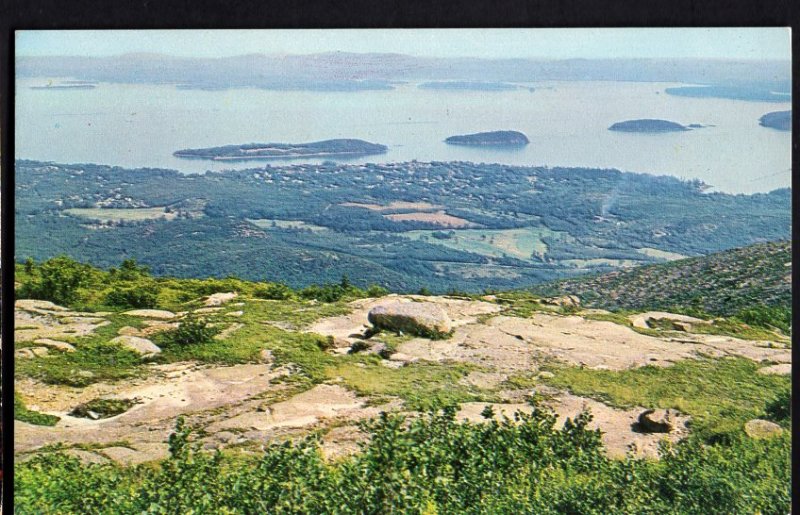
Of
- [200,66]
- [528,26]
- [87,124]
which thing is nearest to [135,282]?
[87,124]

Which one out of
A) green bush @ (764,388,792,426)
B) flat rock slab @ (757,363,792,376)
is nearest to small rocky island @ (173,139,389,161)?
flat rock slab @ (757,363,792,376)

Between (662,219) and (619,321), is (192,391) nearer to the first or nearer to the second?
(619,321)

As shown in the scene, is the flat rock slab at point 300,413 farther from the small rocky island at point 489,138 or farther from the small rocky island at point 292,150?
the small rocky island at point 489,138

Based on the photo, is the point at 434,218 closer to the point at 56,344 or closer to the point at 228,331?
the point at 228,331

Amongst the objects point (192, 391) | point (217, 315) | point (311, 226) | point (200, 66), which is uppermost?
point (200, 66)

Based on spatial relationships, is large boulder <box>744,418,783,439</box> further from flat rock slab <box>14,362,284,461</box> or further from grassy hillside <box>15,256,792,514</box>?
flat rock slab <box>14,362,284,461</box>

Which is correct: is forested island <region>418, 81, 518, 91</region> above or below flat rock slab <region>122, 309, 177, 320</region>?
above
